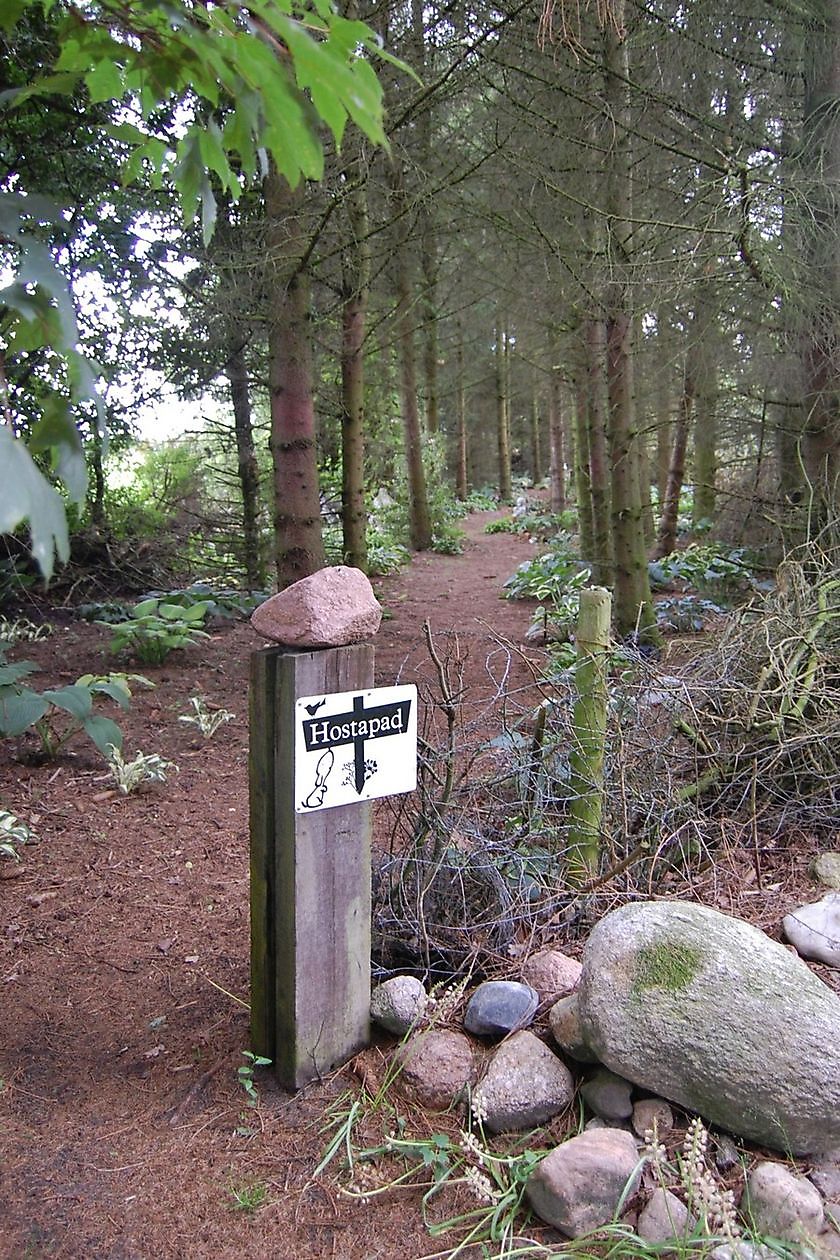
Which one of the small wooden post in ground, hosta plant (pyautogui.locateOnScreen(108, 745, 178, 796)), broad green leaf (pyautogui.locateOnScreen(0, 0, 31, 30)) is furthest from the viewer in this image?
hosta plant (pyautogui.locateOnScreen(108, 745, 178, 796))

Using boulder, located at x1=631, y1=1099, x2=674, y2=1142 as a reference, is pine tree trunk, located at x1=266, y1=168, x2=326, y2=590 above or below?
above

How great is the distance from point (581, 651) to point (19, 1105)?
2084mm

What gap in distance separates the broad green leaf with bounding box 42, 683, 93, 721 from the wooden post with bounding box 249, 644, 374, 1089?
6.69 feet

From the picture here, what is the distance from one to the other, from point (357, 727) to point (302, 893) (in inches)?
17.2

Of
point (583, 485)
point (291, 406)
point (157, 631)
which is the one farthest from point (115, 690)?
point (583, 485)

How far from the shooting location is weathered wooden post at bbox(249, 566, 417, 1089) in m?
2.06

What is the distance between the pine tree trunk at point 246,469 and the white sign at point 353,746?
6.03 metres

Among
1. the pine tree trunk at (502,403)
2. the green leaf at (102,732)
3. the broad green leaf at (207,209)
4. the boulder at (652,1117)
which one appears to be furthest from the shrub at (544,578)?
the pine tree trunk at (502,403)

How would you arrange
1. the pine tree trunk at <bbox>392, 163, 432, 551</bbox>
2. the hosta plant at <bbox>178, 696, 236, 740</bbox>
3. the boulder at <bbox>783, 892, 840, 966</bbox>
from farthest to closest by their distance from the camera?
the pine tree trunk at <bbox>392, 163, 432, 551</bbox>
the hosta plant at <bbox>178, 696, 236, 740</bbox>
the boulder at <bbox>783, 892, 840, 966</bbox>

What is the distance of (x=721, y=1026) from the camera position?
1.90 meters

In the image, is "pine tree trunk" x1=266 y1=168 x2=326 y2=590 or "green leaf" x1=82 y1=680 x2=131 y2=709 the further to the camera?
"pine tree trunk" x1=266 y1=168 x2=326 y2=590

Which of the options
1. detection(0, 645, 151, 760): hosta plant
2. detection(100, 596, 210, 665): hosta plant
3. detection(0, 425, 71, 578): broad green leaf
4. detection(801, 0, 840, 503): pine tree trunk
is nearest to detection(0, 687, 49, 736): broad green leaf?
detection(0, 645, 151, 760): hosta plant

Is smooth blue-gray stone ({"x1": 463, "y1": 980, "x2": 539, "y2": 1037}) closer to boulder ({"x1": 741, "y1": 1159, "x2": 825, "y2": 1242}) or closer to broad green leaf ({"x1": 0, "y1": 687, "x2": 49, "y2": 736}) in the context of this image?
boulder ({"x1": 741, "y1": 1159, "x2": 825, "y2": 1242})

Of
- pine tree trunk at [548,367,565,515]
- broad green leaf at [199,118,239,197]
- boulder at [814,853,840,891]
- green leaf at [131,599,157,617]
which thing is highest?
pine tree trunk at [548,367,565,515]
